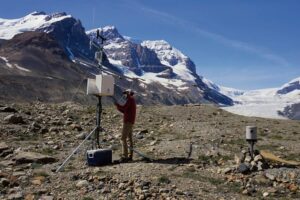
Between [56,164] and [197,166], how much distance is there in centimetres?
489

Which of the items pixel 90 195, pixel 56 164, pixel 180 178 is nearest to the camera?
pixel 90 195

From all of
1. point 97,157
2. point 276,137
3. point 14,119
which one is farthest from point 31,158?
point 276,137

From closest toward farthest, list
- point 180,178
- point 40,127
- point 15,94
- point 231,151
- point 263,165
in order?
point 180,178 → point 263,165 → point 231,151 → point 40,127 → point 15,94

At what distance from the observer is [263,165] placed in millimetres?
16172

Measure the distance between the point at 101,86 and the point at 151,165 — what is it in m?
3.36

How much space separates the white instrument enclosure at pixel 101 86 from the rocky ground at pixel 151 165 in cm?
251

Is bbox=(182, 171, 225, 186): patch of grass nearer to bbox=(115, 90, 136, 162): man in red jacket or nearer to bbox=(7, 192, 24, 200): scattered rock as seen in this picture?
bbox=(115, 90, 136, 162): man in red jacket

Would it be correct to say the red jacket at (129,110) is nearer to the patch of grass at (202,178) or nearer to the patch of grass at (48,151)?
the patch of grass at (202,178)

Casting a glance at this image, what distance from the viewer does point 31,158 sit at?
58.2 ft

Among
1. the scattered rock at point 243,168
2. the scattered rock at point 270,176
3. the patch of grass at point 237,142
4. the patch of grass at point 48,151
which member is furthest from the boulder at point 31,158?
the patch of grass at point 237,142

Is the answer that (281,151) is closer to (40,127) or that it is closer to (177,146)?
(177,146)

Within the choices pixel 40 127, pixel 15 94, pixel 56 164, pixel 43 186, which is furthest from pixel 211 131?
pixel 15 94

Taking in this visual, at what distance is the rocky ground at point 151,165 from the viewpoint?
13609 millimetres

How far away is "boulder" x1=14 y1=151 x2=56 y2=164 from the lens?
17547mm
